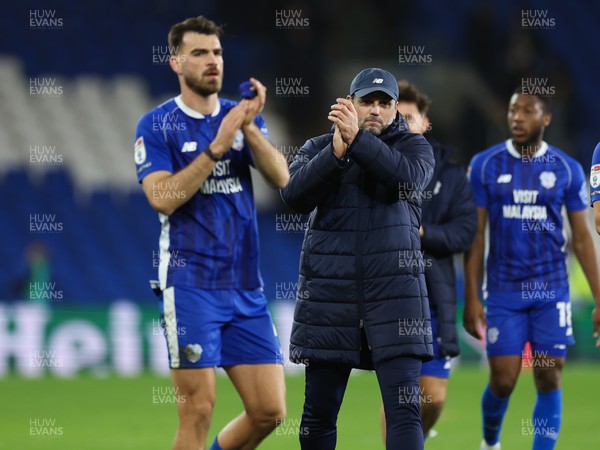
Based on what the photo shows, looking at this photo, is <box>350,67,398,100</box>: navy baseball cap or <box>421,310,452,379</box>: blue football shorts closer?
<box>350,67,398,100</box>: navy baseball cap

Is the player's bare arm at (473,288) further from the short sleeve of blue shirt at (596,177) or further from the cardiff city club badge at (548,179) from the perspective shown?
the short sleeve of blue shirt at (596,177)

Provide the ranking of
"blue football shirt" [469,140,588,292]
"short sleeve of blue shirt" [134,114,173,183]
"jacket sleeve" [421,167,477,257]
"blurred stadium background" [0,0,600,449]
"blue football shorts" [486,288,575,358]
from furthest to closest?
"blurred stadium background" [0,0,600,449]
"blue football shirt" [469,140,588,292]
"blue football shorts" [486,288,575,358]
"jacket sleeve" [421,167,477,257]
"short sleeve of blue shirt" [134,114,173,183]

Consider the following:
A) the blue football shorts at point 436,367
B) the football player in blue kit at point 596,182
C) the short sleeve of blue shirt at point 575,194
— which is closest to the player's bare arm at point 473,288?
the blue football shorts at point 436,367

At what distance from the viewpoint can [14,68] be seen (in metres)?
19.2

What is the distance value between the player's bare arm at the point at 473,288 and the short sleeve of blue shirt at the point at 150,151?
255 cm

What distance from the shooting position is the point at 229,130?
5836mm

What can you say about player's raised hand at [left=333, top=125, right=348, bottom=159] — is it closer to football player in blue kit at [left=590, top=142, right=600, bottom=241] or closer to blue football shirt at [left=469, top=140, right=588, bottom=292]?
football player in blue kit at [left=590, top=142, right=600, bottom=241]

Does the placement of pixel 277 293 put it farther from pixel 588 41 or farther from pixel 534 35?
pixel 588 41

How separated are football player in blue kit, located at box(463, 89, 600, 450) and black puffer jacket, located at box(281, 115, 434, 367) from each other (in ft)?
6.89

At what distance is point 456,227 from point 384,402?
2.10m

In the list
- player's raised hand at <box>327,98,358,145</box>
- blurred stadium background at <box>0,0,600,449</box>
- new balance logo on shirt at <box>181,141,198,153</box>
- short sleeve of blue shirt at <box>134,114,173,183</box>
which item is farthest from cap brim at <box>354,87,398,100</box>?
blurred stadium background at <box>0,0,600,449</box>

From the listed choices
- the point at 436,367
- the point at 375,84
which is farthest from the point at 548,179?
the point at 375,84

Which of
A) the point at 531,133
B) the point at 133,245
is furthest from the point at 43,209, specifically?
the point at 531,133

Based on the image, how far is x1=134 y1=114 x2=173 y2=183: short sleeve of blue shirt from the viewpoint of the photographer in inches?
236
